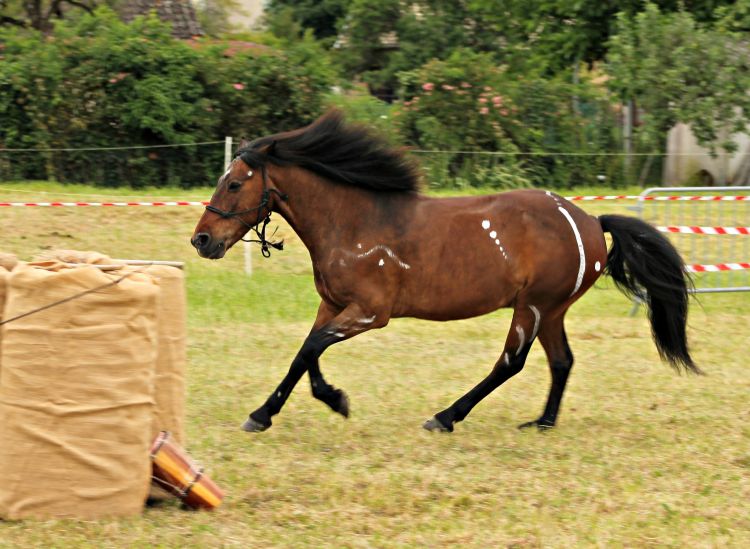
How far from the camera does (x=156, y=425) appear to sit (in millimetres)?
5734

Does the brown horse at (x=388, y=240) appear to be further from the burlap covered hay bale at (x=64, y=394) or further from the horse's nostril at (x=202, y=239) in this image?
the burlap covered hay bale at (x=64, y=394)

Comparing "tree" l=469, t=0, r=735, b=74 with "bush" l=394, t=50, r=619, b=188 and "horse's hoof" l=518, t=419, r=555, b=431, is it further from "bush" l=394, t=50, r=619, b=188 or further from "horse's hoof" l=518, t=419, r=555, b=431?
"horse's hoof" l=518, t=419, r=555, b=431

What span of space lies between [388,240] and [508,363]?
112 centimetres

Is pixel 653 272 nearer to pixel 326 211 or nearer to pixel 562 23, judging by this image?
pixel 326 211

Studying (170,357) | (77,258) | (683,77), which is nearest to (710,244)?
(683,77)

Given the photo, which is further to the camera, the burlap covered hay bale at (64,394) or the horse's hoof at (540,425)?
the horse's hoof at (540,425)

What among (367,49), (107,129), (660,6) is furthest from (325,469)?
(367,49)

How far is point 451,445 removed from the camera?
7039 mm

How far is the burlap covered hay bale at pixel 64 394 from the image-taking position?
497 centimetres

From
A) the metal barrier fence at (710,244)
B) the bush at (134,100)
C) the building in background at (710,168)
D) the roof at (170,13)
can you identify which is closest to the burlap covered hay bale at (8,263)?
the metal barrier fence at (710,244)

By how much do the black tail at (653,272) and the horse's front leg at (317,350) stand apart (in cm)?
171

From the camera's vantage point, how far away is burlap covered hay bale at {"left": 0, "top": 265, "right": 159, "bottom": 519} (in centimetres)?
497

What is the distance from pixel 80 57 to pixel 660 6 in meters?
12.2

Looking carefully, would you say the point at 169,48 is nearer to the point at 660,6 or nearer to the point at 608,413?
the point at 660,6
